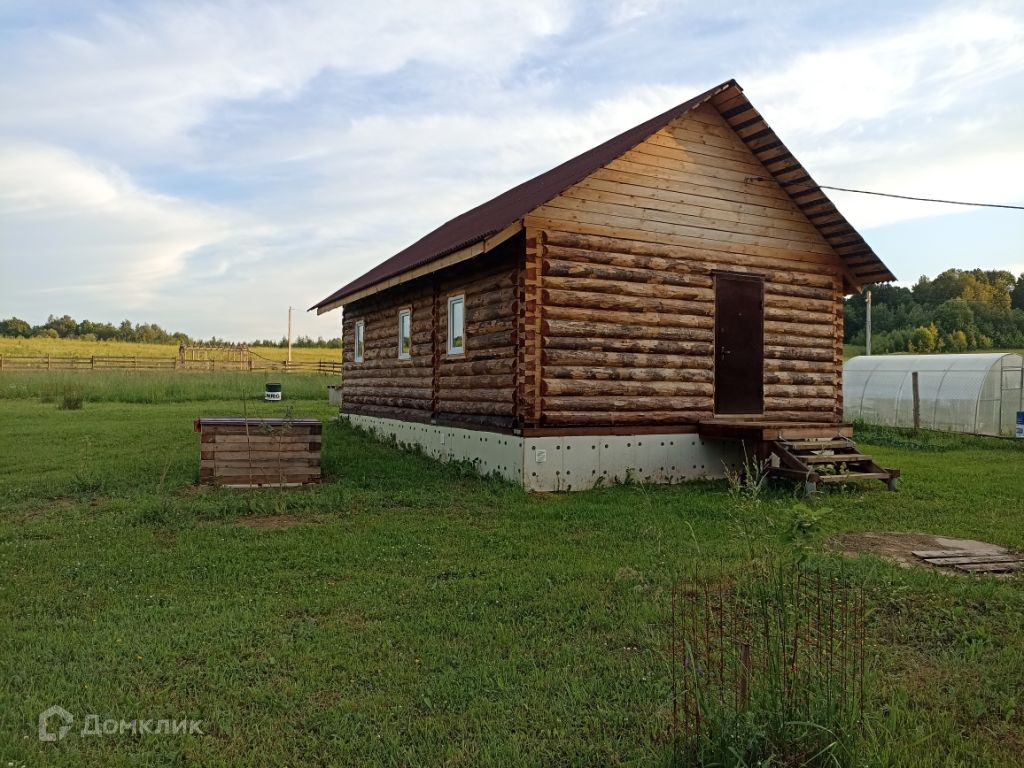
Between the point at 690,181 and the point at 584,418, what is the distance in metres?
4.54

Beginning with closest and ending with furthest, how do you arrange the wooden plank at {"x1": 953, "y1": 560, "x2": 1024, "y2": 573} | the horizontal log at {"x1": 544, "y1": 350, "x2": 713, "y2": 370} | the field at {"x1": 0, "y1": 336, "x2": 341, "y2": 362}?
1. the wooden plank at {"x1": 953, "y1": 560, "x2": 1024, "y2": 573}
2. the horizontal log at {"x1": 544, "y1": 350, "x2": 713, "y2": 370}
3. the field at {"x1": 0, "y1": 336, "x2": 341, "y2": 362}

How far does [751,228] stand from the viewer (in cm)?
1363

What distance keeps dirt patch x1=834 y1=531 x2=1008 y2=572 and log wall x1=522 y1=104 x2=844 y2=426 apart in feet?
15.5

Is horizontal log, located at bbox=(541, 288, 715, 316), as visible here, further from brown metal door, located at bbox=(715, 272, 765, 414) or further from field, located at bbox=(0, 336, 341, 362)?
field, located at bbox=(0, 336, 341, 362)

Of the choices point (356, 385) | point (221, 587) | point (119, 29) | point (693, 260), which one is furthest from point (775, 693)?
point (356, 385)

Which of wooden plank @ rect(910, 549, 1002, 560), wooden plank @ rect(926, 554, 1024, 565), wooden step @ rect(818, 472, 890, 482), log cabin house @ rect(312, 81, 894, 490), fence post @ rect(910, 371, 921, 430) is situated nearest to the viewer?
wooden plank @ rect(926, 554, 1024, 565)

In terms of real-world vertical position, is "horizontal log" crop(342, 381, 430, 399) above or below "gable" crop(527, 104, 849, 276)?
below

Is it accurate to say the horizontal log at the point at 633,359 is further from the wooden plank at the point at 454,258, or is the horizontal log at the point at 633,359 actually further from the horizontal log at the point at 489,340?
the wooden plank at the point at 454,258

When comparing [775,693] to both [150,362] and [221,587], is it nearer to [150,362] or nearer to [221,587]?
[221,587]

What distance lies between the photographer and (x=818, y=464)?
11.5m

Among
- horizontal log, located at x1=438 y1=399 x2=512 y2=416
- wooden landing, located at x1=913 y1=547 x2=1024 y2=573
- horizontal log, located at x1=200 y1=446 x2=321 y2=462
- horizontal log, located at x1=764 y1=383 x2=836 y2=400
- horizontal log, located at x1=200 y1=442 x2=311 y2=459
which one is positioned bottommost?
wooden landing, located at x1=913 y1=547 x2=1024 y2=573

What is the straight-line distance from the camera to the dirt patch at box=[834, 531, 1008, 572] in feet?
24.2

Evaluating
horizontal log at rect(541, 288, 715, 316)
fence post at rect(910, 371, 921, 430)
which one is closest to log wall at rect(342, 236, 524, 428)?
horizontal log at rect(541, 288, 715, 316)

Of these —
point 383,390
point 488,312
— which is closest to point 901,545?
point 488,312
